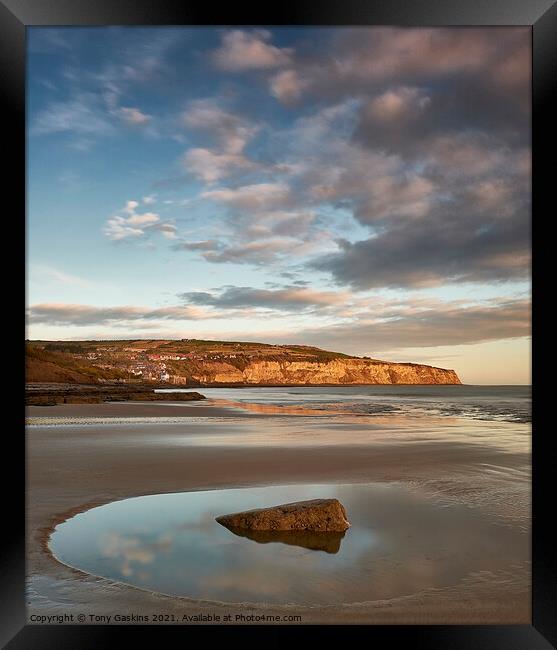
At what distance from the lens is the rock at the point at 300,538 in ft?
11.4

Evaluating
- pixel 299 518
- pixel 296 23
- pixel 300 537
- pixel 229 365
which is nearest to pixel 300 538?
pixel 300 537

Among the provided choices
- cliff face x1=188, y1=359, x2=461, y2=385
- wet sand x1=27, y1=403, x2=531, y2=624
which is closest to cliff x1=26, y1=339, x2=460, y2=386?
cliff face x1=188, y1=359, x2=461, y2=385

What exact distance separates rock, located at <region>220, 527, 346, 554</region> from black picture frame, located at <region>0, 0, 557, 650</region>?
47.2 inches

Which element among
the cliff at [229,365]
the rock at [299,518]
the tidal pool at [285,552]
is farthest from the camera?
the cliff at [229,365]

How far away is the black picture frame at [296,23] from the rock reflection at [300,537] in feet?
3.95

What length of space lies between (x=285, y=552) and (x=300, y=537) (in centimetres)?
30

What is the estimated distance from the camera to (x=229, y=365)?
239 feet

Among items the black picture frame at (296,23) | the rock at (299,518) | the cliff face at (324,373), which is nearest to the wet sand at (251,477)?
the black picture frame at (296,23)

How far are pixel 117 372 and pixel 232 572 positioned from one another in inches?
2051

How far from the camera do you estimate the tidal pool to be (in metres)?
2.88

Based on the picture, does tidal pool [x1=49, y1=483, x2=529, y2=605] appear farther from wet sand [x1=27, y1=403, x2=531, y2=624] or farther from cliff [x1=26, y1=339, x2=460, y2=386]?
cliff [x1=26, y1=339, x2=460, y2=386]

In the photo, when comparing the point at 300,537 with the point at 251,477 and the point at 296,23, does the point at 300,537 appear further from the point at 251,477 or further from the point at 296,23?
Result: the point at 296,23

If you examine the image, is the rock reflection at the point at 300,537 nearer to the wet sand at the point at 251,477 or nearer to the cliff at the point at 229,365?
the wet sand at the point at 251,477

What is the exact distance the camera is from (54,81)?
6316 mm
